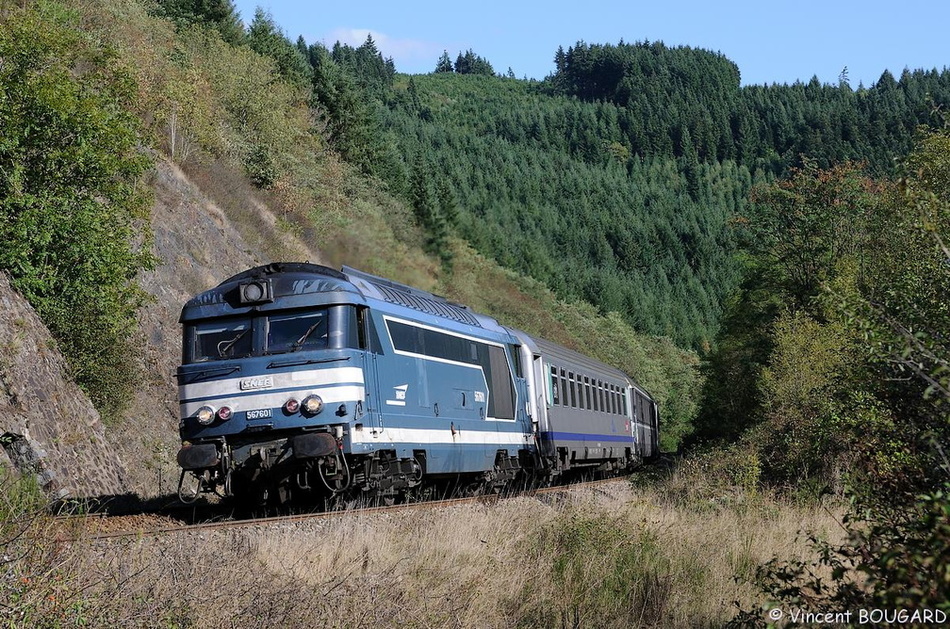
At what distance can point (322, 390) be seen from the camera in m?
12.9

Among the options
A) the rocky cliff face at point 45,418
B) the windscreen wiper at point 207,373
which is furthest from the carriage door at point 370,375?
the rocky cliff face at point 45,418

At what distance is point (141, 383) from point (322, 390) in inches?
498

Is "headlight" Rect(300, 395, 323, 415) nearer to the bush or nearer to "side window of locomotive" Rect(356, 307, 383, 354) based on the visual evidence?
"side window of locomotive" Rect(356, 307, 383, 354)

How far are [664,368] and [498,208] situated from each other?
43950 millimetres

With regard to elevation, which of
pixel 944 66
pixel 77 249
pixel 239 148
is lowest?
pixel 77 249

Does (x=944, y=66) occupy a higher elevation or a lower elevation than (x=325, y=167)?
higher

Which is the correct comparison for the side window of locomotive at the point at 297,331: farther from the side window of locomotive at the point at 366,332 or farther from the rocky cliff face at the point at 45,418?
the rocky cliff face at the point at 45,418

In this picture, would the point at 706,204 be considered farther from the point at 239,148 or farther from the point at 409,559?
the point at 409,559

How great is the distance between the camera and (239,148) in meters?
44.2

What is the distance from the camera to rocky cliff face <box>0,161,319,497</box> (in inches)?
673

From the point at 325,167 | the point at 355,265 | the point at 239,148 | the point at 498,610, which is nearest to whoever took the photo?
the point at 498,610

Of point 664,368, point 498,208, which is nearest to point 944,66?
point 498,208

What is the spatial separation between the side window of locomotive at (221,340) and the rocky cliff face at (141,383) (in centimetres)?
387

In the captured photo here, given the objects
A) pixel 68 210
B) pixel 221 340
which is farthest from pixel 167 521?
pixel 68 210
